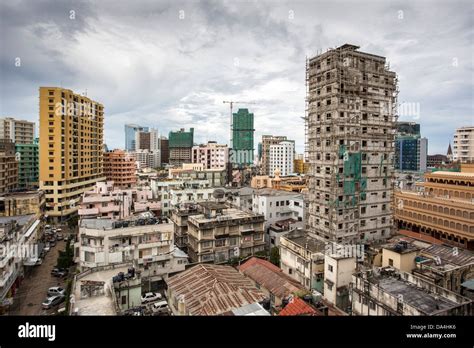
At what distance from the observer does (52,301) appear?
14.9m

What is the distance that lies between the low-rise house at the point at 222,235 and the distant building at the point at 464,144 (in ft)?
121

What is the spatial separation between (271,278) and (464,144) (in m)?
42.4

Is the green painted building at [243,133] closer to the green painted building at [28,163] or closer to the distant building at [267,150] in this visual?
the distant building at [267,150]

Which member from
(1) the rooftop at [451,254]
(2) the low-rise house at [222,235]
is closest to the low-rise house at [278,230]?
(2) the low-rise house at [222,235]

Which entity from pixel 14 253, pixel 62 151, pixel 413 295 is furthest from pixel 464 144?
pixel 62 151

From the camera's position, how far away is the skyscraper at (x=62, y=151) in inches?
1254

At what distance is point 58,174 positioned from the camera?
3216 cm

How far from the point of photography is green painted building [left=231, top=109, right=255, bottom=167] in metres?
91.4

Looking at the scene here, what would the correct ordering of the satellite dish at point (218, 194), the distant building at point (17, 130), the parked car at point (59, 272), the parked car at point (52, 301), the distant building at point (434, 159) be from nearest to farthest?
the parked car at point (52, 301) → the parked car at point (59, 272) → the satellite dish at point (218, 194) → the distant building at point (17, 130) → the distant building at point (434, 159)

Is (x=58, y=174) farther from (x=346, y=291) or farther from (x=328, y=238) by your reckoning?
(x=346, y=291)
